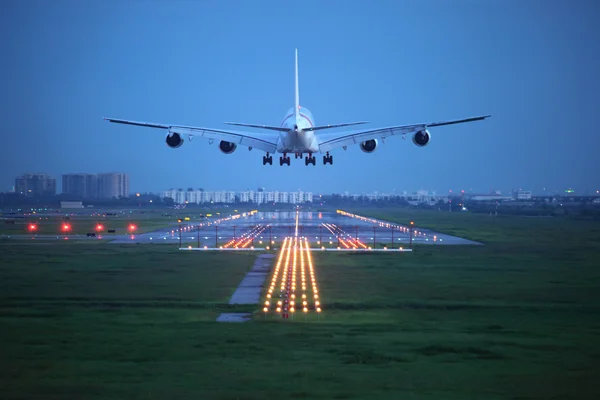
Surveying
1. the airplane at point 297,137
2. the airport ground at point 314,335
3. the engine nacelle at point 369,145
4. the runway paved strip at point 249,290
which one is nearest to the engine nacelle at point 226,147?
the airplane at point 297,137

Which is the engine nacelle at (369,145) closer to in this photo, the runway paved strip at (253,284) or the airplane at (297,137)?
the airplane at (297,137)

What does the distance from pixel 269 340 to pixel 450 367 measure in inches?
267

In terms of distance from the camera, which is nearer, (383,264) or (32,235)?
(383,264)

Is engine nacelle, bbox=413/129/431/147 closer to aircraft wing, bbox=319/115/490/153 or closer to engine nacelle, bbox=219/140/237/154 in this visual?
aircraft wing, bbox=319/115/490/153

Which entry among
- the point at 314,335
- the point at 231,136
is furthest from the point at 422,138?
the point at 314,335

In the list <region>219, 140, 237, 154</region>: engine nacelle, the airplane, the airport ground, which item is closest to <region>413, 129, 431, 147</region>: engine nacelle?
the airplane

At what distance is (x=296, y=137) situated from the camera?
6078 centimetres

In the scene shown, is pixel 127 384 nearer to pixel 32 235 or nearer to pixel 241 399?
pixel 241 399

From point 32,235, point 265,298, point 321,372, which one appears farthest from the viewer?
point 32,235

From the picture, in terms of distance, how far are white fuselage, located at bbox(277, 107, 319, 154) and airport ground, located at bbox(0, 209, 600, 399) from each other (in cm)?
1383

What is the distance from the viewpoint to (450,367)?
74.8ft

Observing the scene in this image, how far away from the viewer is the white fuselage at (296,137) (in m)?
60.5

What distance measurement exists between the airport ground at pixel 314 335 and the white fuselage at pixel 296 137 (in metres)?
13.8

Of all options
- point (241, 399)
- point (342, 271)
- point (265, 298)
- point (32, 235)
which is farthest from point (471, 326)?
point (32, 235)
